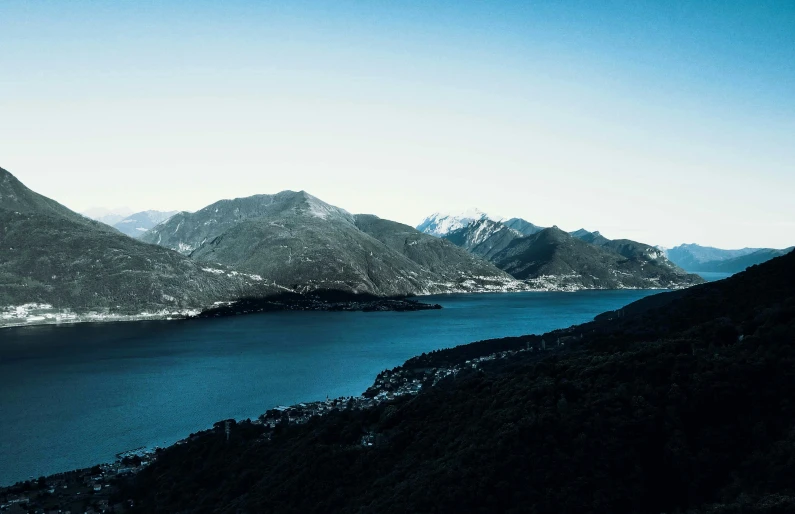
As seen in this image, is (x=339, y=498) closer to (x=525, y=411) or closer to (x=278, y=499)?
(x=278, y=499)

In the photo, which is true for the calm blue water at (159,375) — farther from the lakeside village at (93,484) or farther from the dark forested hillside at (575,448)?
the dark forested hillside at (575,448)

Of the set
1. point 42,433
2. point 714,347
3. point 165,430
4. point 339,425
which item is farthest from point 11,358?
point 714,347

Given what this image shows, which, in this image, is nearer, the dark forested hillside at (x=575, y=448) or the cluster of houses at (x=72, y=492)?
the dark forested hillside at (x=575, y=448)

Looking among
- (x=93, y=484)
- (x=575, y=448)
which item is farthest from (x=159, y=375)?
(x=575, y=448)

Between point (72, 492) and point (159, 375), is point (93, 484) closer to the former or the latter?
point (72, 492)

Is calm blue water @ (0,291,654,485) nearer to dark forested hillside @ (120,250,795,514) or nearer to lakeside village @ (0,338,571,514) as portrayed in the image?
lakeside village @ (0,338,571,514)

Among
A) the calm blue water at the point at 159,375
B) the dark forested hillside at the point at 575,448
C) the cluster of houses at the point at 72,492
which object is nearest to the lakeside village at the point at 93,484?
the cluster of houses at the point at 72,492
